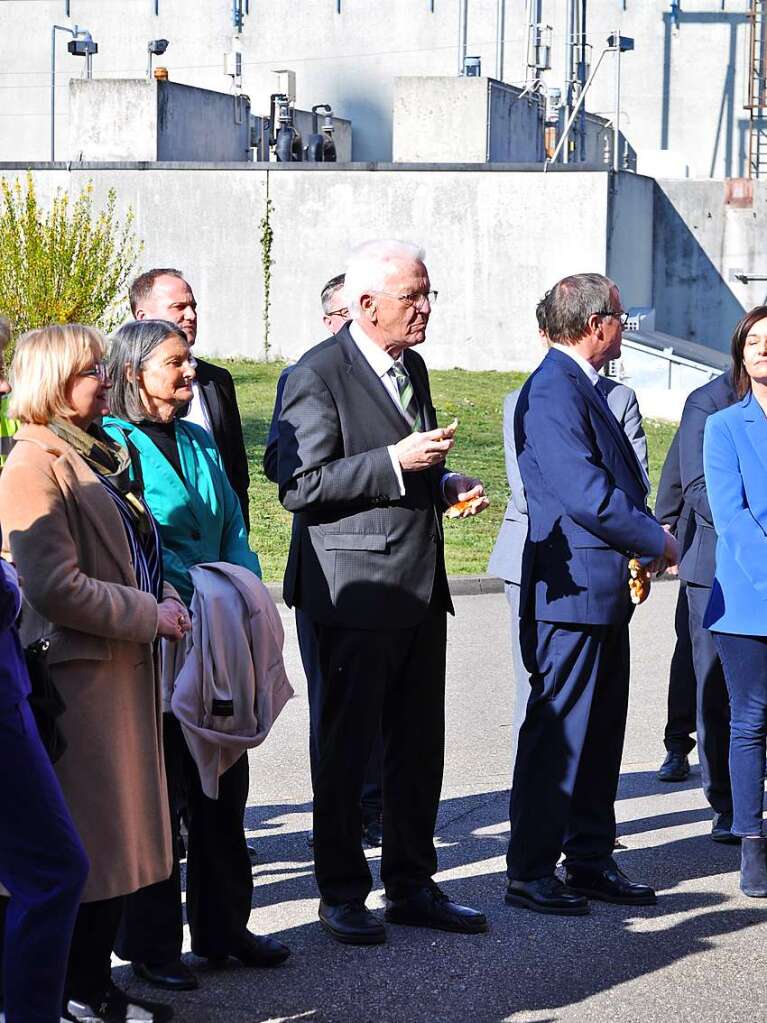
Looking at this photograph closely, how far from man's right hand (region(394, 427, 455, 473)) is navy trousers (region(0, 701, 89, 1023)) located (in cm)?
164

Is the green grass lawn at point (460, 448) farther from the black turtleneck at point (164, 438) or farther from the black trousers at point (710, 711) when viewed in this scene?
the black turtleneck at point (164, 438)

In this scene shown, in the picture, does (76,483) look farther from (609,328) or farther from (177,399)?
(609,328)

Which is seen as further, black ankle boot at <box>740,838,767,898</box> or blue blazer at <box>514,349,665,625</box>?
black ankle boot at <box>740,838,767,898</box>

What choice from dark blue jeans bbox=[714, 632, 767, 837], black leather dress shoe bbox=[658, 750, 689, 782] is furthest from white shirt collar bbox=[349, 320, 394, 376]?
black leather dress shoe bbox=[658, 750, 689, 782]

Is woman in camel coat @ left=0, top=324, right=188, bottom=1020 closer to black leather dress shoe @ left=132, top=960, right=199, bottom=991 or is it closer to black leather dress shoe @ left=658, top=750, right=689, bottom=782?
black leather dress shoe @ left=132, top=960, right=199, bottom=991

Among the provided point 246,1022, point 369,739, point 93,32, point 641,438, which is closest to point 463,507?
point 369,739

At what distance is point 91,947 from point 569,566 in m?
2.07

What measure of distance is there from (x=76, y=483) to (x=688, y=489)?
335cm

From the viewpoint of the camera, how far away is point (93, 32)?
44.3m

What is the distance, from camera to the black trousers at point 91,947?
4.25 m

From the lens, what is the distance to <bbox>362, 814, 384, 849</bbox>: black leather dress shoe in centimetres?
646

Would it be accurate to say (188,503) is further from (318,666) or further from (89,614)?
(89,614)

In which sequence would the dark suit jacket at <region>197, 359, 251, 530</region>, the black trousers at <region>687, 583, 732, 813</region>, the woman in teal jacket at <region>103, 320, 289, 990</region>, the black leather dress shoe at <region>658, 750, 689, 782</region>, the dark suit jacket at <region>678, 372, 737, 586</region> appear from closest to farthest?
the woman in teal jacket at <region>103, 320, 289, 990</region> < the dark suit jacket at <region>197, 359, 251, 530</region> < the black trousers at <region>687, 583, 732, 813</region> < the dark suit jacket at <region>678, 372, 737, 586</region> < the black leather dress shoe at <region>658, 750, 689, 782</region>

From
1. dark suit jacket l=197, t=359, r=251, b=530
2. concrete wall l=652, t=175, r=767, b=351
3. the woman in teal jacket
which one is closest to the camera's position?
the woman in teal jacket
